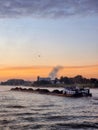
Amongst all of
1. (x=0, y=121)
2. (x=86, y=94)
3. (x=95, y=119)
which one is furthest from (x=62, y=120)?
(x=86, y=94)

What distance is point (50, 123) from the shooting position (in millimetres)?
48000

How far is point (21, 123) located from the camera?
4769 cm

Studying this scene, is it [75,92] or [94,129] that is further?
[75,92]

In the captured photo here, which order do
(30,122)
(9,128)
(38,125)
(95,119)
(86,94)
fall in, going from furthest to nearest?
(86,94) < (95,119) < (30,122) < (38,125) < (9,128)

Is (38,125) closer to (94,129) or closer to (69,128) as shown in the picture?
(69,128)

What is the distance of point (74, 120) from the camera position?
51.8 m

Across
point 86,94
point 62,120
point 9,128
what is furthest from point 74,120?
point 86,94

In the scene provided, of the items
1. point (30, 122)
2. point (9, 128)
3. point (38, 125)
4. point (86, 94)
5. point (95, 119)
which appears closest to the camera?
point (9, 128)

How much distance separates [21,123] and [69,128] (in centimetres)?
741

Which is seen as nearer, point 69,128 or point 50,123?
point 69,128

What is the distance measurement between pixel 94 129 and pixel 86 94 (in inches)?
3345

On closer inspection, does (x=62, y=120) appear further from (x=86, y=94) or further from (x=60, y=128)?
(x=86, y=94)

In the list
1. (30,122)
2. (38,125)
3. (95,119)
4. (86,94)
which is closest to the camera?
(38,125)

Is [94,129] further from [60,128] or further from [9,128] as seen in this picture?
[9,128]
